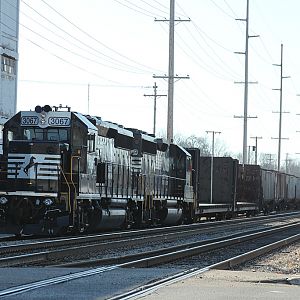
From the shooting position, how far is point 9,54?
5012 centimetres

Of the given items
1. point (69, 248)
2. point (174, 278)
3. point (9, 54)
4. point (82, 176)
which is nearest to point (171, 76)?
point (9, 54)

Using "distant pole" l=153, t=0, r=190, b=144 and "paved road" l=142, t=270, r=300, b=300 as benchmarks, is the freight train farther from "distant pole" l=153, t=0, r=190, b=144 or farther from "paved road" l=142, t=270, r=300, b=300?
"paved road" l=142, t=270, r=300, b=300

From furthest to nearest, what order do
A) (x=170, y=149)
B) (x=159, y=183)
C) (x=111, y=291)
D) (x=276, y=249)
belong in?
(x=170, y=149) < (x=159, y=183) < (x=276, y=249) < (x=111, y=291)

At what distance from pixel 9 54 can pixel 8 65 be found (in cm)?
81

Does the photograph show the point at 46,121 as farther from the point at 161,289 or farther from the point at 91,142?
the point at 161,289

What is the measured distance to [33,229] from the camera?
2138 centimetres

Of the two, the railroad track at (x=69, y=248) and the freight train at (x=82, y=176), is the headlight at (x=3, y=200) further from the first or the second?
the railroad track at (x=69, y=248)

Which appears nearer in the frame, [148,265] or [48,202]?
[148,265]

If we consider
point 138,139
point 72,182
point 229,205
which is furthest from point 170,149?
point 72,182

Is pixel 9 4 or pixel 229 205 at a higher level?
pixel 9 4

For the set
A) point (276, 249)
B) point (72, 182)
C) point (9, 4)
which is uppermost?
point (9, 4)

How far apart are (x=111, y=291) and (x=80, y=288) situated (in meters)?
0.50

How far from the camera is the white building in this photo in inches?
1941

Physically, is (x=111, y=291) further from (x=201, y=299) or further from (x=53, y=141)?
(x=53, y=141)
